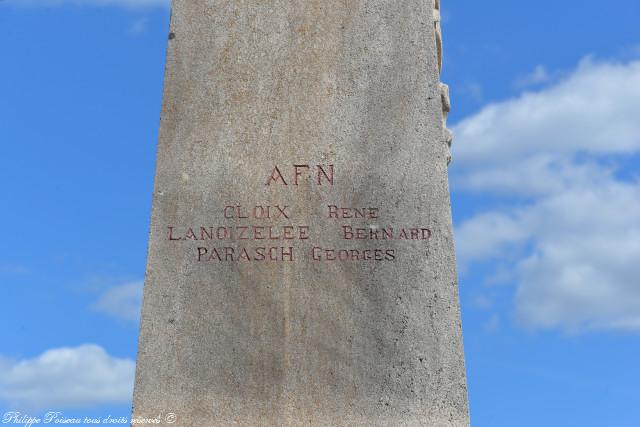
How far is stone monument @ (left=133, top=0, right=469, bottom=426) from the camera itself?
233 inches

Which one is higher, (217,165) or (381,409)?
(217,165)

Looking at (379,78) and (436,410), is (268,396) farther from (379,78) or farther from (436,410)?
(379,78)

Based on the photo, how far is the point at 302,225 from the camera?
6219 mm

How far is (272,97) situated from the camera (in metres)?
6.46

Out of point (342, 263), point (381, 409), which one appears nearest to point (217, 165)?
point (342, 263)

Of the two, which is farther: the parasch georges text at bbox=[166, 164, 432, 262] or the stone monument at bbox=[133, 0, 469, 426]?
the parasch georges text at bbox=[166, 164, 432, 262]

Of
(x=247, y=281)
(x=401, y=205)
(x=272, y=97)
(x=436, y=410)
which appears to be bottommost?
(x=436, y=410)

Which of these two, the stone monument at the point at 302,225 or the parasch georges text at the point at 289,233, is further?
the parasch georges text at the point at 289,233

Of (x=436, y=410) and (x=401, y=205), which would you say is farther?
(x=401, y=205)

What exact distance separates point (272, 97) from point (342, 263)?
137 centimetres

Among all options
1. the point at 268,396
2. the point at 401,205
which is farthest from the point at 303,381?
the point at 401,205

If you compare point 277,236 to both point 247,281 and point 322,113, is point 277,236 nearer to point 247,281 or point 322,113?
point 247,281

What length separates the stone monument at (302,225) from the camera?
5.93 metres

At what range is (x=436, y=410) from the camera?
5.86 metres
